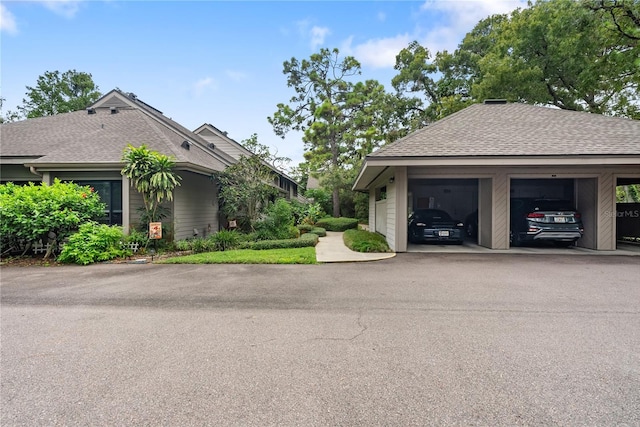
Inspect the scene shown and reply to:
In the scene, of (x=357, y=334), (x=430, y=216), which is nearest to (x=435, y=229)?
(x=430, y=216)

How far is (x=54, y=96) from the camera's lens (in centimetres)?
2830

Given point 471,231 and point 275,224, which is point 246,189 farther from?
point 471,231

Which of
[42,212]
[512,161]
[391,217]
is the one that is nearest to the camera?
[42,212]

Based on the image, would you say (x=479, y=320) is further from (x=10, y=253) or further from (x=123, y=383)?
(x=10, y=253)

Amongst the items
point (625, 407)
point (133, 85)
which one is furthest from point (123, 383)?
point (133, 85)

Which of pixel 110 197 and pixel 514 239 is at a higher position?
pixel 110 197

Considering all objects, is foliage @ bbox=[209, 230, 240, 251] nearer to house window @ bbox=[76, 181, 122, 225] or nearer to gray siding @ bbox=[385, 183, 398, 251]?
house window @ bbox=[76, 181, 122, 225]

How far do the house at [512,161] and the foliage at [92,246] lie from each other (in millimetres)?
7743

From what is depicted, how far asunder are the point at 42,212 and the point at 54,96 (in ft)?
92.3

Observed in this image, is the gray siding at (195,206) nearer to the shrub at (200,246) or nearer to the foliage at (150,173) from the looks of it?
the foliage at (150,173)

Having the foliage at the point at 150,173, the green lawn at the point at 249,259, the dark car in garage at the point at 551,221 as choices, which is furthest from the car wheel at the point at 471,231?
the foliage at the point at 150,173

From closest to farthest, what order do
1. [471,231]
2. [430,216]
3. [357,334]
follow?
[357,334], [430,216], [471,231]

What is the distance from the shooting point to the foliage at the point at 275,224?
12.0 m

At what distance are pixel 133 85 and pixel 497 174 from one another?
79.7 feet
